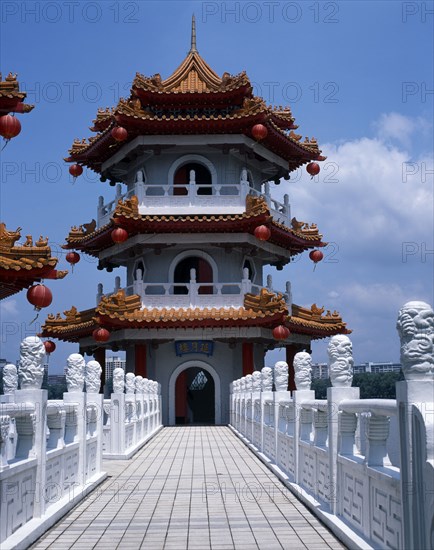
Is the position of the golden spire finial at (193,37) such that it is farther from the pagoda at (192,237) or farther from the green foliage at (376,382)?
the green foliage at (376,382)

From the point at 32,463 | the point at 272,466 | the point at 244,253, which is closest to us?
the point at 32,463

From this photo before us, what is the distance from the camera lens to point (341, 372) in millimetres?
6945

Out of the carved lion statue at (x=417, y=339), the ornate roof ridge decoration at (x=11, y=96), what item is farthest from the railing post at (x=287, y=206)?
the carved lion statue at (x=417, y=339)

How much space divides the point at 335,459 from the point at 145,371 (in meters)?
17.9

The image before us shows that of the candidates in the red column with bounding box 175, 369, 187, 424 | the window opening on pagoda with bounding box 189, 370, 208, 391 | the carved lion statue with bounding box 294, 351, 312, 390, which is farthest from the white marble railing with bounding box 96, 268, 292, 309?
the carved lion statue with bounding box 294, 351, 312, 390

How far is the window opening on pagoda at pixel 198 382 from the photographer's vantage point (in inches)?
1221

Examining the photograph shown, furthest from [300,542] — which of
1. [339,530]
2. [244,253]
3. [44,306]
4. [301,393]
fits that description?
[244,253]

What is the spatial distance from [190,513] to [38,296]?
9.09 metres

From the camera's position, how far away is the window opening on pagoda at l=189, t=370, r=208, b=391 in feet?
A: 102

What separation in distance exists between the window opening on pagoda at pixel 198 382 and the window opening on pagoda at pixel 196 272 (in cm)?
651

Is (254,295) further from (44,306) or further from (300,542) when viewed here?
(300,542)

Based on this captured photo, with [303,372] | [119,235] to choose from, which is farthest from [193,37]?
[303,372]

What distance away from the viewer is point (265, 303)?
23.0 metres

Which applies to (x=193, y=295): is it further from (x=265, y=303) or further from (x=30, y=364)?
(x=30, y=364)
